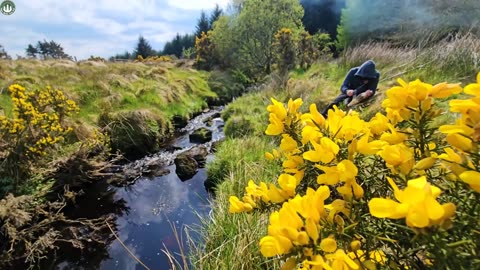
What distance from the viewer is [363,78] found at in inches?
186

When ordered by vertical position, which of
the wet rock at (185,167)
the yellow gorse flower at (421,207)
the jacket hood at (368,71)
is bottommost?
the wet rock at (185,167)

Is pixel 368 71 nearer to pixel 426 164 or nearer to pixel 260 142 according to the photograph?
pixel 260 142

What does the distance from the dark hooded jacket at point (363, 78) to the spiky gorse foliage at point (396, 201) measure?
4.23m

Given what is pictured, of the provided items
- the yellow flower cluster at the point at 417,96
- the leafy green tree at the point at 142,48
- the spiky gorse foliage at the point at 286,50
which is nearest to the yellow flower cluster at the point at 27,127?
the yellow flower cluster at the point at 417,96

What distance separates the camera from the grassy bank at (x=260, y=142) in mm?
2287

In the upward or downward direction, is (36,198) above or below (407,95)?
below

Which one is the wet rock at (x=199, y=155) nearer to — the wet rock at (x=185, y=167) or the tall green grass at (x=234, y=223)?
the wet rock at (x=185, y=167)

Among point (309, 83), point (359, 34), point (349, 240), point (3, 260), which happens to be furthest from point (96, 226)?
point (359, 34)

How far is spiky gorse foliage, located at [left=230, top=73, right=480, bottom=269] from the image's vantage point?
1.46ft

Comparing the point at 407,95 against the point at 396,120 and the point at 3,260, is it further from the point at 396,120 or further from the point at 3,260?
the point at 3,260

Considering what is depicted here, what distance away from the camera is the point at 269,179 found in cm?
337

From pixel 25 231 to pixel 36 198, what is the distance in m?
0.57

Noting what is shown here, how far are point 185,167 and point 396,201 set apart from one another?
4.87m

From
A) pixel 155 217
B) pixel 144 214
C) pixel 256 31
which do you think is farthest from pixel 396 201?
pixel 256 31
